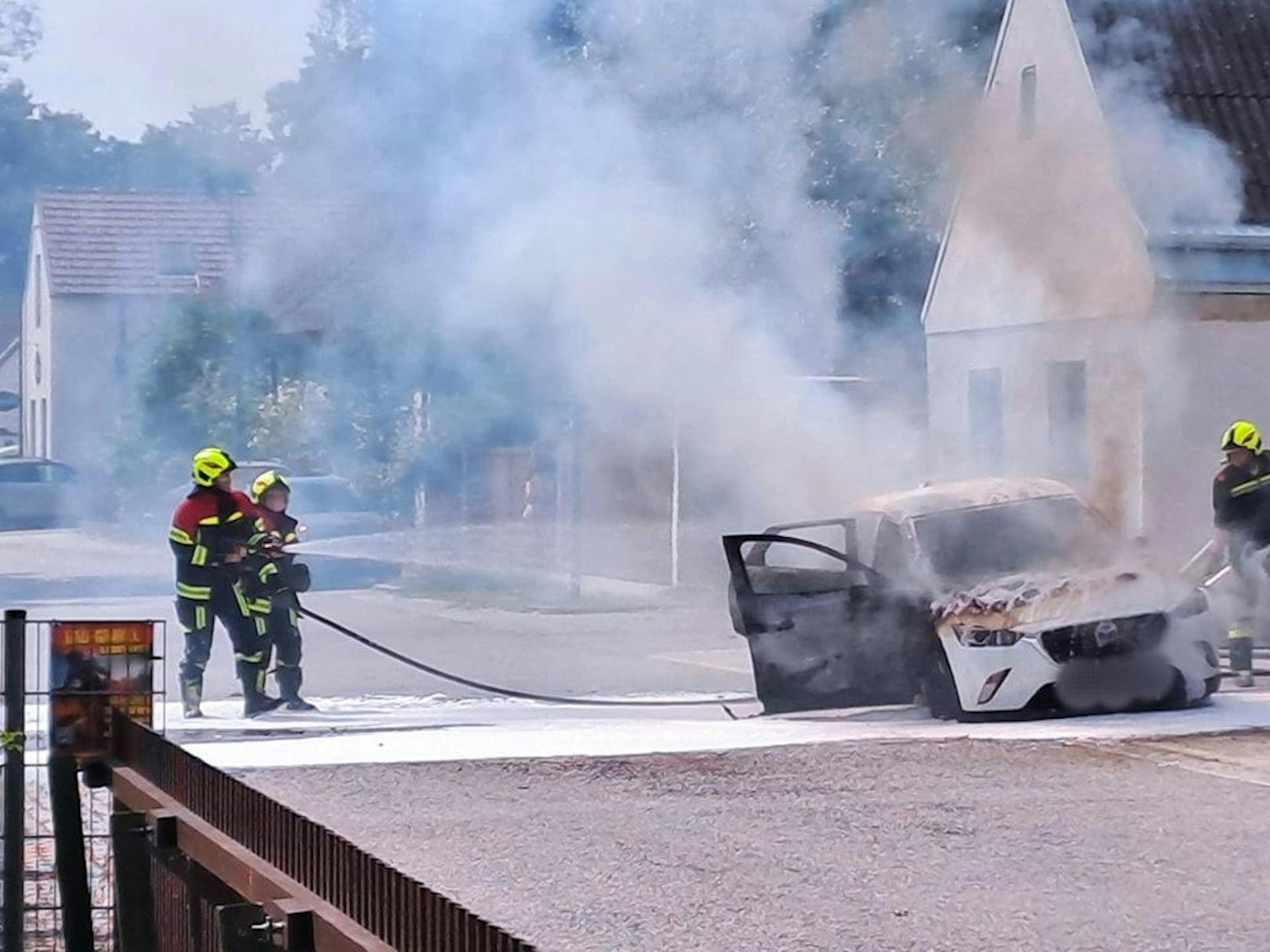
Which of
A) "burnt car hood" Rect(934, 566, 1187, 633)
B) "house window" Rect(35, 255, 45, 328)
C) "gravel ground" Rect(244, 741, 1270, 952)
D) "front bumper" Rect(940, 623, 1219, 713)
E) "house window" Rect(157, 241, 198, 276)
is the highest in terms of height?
"house window" Rect(35, 255, 45, 328)

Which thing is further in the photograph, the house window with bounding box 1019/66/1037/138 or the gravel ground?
the house window with bounding box 1019/66/1037/138

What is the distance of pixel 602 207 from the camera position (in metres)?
16.1

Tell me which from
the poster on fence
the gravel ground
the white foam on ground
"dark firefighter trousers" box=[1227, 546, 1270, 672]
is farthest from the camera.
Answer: "dark firefighter trousers" box=[1227, 546, 1270, 672]

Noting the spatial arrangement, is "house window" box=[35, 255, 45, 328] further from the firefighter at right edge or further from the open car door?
the firefighter at right edge

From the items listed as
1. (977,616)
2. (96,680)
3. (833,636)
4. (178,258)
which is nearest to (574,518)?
(178,258)

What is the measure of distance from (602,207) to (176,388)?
25.9 ft

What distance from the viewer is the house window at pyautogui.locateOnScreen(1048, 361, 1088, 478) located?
18656 millimetres

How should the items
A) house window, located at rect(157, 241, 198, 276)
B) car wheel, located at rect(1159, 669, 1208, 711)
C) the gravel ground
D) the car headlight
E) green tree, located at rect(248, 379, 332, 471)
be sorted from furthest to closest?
green tree, located at rect(248, 379, 332, 471)
house window, located at rect(157, 241, 198, 276)
car wheel, located at rect(1159, 669, 1208, 711)
the car headlight
the gravel ground

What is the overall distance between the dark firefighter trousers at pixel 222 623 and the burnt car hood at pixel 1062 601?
168 inches

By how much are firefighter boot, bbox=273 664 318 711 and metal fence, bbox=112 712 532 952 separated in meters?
8.38

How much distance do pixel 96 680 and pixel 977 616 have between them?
733cm

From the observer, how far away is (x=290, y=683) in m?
13.5

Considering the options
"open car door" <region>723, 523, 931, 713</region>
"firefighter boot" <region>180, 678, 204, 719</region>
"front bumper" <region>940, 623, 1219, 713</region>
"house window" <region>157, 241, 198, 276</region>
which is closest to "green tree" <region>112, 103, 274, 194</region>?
"house window" <region>157, 241, 198, 276</region>

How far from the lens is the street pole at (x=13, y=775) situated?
5777 millimetres
